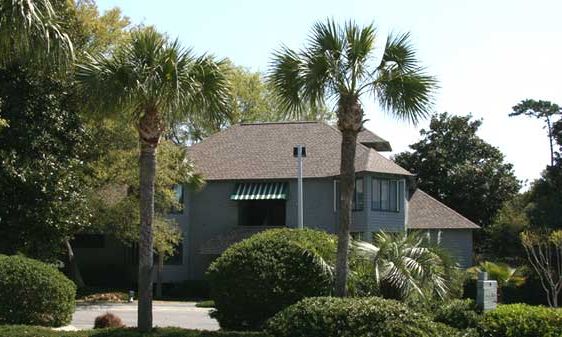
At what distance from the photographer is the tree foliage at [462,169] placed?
55594 mm

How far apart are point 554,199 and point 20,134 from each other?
26638 millimetres

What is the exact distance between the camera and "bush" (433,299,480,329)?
17.2 meters

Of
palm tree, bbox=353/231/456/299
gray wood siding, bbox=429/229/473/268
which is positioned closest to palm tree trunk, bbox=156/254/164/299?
gray wood siding, bbox=429/229/473/268

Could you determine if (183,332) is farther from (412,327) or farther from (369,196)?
(369,196)

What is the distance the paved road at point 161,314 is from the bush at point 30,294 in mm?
2214

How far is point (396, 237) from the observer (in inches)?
776

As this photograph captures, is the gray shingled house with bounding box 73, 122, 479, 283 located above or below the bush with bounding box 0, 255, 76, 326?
above

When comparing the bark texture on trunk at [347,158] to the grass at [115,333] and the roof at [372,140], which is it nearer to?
the grass at [115,333]

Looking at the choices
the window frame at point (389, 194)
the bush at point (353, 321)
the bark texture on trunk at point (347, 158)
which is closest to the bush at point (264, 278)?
the bark texture on trunk at point (347, 158)

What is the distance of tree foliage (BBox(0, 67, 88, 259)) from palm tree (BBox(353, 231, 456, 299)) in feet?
35.9

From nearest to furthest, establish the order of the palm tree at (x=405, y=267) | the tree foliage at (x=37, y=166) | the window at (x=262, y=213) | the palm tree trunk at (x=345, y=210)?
the palm tree trunk at (x=345, y=210) → the palm tree at (x=405, y=267) → the tree foliage at (x=37, y=166) → the window at (x=262, y=213)

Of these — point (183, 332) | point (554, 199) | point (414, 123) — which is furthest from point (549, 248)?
point (183, 332)

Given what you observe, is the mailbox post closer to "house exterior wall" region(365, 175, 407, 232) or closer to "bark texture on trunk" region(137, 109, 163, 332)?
"bark texture on trunk" region(137, 109, 163, 332)

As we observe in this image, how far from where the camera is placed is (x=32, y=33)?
687 inches
